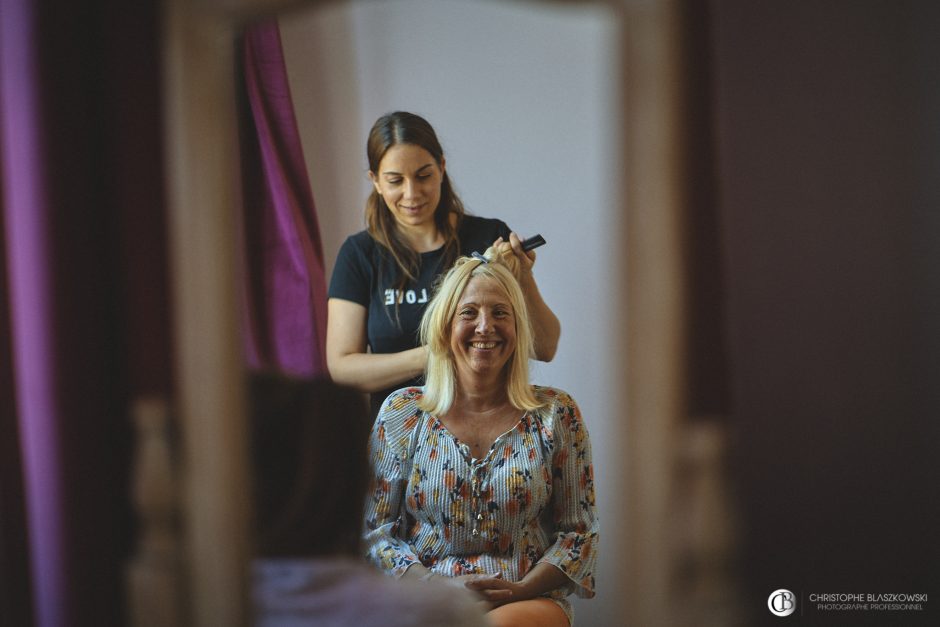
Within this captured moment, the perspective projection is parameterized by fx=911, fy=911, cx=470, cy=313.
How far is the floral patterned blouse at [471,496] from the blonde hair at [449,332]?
22mm

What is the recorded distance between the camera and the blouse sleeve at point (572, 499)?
4.16ft

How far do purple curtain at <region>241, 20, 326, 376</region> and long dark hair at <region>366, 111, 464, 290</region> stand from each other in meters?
0.09

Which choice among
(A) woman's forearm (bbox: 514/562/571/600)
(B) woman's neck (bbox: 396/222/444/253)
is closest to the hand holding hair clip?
(B) woman's neck (bbox: 396/222/444/253)

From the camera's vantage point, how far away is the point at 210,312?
123 cm

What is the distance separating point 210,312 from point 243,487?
9.4 inches

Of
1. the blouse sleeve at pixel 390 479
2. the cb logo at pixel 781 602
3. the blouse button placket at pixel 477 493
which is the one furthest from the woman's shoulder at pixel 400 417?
the cb logo at pixel 781 602

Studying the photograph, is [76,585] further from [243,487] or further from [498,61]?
[498,61]

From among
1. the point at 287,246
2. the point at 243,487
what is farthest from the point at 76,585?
the point at 287,246

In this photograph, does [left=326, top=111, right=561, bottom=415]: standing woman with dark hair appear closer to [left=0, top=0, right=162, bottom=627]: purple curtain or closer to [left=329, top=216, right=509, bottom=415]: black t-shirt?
[left=329, top=216, right=509, bottom=415]: black t-shirt

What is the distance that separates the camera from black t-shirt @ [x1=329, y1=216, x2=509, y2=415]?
1.31 meters

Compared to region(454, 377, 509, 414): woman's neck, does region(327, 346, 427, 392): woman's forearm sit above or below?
above

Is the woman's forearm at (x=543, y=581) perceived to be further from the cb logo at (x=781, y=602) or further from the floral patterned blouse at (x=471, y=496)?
the cb logo at (x=781, y=602)

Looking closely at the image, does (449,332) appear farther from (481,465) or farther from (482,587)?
(482,587)

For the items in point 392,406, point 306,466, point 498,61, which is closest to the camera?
point 306,466
